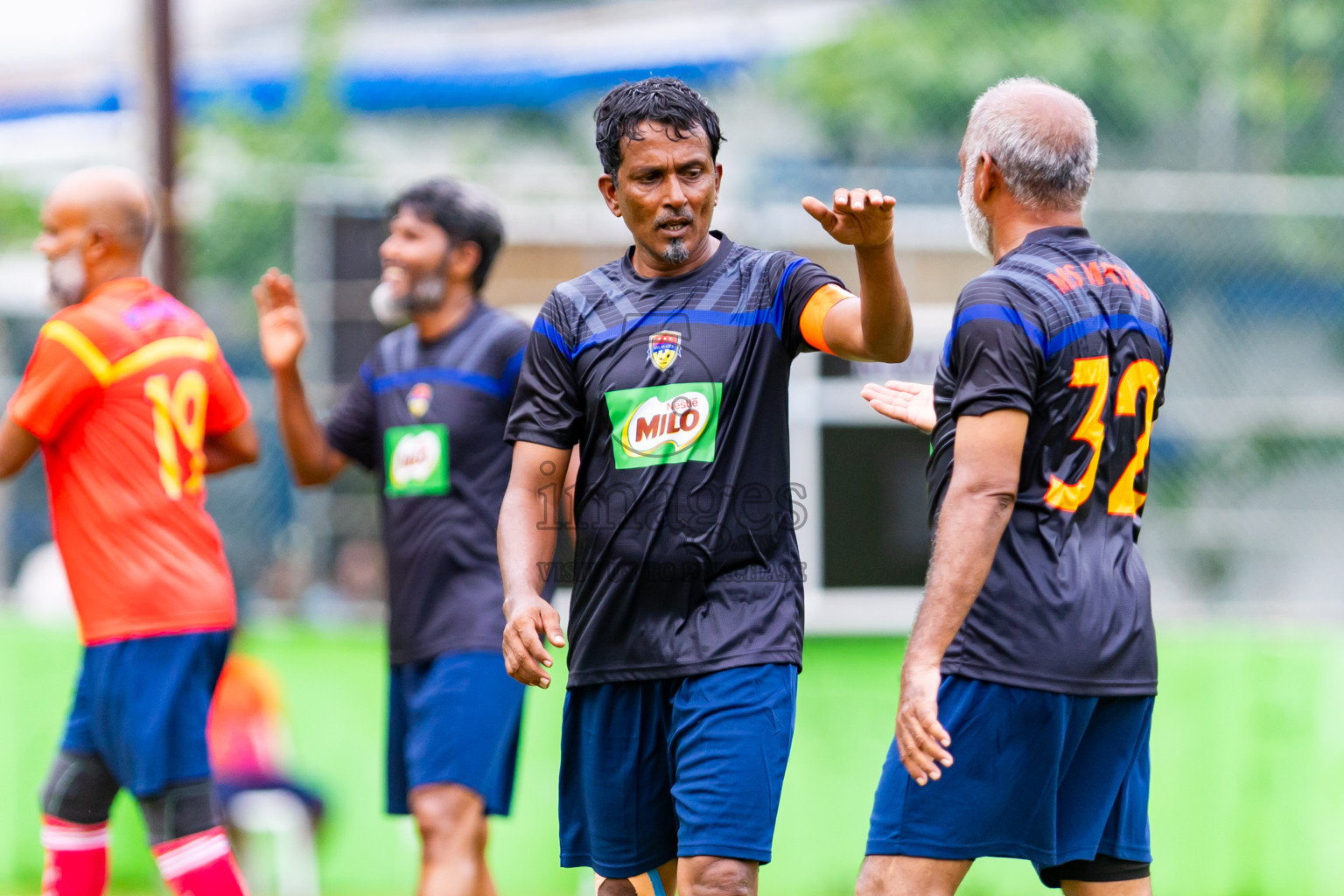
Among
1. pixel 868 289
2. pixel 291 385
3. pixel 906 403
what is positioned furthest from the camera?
pixel 291 385

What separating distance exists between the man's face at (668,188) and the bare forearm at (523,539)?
66 cm

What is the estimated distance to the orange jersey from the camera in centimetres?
442

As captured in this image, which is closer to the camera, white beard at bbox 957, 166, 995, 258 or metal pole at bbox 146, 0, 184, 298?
white beard at bbox 957, 166, 995, 258

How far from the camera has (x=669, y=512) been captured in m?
3.43

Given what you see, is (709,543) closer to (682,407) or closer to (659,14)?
(682,407)

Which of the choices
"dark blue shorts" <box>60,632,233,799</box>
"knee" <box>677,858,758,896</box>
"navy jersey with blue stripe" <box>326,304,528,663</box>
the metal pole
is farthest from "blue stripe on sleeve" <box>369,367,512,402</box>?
the metal pole

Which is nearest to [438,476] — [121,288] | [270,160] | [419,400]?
[419,400]

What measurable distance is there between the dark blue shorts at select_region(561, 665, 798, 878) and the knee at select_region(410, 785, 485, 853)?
47.4 inches

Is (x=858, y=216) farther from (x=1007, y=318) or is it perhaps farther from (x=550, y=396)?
(x=550, y=396)

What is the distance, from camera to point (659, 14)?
20.2m

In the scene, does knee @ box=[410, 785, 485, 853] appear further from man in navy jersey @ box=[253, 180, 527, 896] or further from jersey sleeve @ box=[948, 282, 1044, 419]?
jersey sleeve @ box=[948, 282, 1044, 419]

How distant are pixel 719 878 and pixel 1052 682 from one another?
850 mm

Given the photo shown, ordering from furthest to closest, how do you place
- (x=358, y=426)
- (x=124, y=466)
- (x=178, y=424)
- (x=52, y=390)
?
(x=358, y=426) → (x=178, y=424) → (x=124, y=466) → (x=52, y=390)

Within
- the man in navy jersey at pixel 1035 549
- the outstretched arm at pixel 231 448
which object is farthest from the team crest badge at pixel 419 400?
the man in navy jersey at pixel 1035 549
